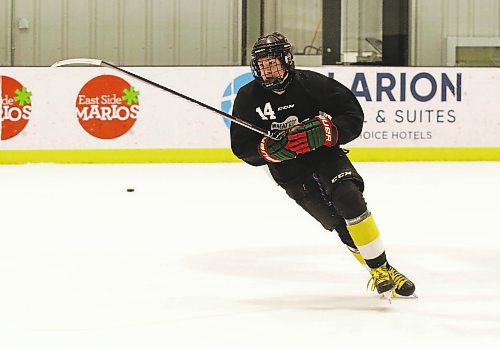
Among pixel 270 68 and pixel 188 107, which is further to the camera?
pixel 188 107

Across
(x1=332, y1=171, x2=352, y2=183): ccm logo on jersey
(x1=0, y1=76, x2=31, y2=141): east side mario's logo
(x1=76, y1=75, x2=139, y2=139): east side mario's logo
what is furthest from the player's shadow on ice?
(x1=0, y1=76, x2=31, y2=141): east side mario's logo

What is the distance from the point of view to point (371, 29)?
9.39 m

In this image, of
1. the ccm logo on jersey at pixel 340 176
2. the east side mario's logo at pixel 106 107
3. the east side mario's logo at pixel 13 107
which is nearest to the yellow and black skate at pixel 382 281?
the ccm logo on jersey at pixel 340 176

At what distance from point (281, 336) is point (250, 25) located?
7001 millimetres

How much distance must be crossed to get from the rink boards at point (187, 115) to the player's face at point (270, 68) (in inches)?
194

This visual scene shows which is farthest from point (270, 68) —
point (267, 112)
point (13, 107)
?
point (13, 107)

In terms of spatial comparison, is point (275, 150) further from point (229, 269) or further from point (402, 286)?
point (229, 269)

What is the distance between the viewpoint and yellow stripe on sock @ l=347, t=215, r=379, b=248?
2.92 m

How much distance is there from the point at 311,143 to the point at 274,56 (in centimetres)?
30

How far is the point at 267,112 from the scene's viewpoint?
3125mm

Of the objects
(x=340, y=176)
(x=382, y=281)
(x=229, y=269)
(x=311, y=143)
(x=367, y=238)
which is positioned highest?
(x=311, y=143)

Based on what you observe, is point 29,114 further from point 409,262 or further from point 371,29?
point 409,262

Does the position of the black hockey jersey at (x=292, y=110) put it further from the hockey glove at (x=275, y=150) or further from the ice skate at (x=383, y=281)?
the ice skate at (x=383, y=281)

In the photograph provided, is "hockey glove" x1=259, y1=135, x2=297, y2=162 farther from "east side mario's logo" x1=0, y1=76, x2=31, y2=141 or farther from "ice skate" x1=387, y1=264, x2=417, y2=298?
"east side mario's logo" x1=0, y1=76, x2=31, y2=141
